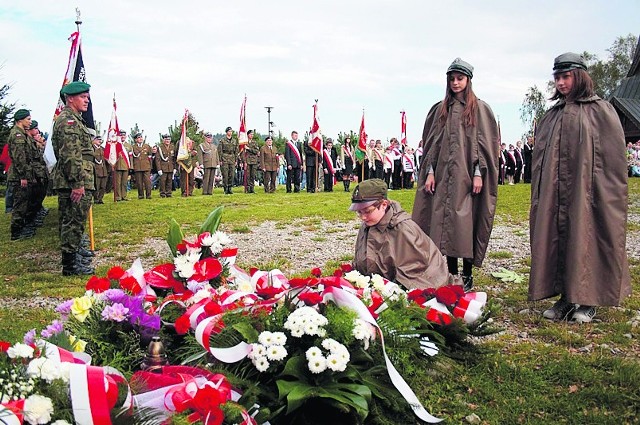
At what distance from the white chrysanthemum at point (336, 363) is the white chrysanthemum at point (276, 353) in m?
0.23

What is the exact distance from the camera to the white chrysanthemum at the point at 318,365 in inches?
121

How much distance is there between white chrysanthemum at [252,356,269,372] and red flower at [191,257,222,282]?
3.91 ft

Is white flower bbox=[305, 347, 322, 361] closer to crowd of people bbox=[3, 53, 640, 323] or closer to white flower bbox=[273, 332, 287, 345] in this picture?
white flower bbox=[273, 332, 287, 345]

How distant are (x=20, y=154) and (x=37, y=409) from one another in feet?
33.4

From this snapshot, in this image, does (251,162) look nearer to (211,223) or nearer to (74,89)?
(74,89)

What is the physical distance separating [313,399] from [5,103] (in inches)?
788

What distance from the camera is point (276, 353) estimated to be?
3.12 meters

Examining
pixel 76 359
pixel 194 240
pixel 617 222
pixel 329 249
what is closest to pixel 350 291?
pixel 194 240

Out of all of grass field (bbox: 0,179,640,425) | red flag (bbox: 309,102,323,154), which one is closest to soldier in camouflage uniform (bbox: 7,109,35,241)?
grass field (bbox: 0,179,640,425)

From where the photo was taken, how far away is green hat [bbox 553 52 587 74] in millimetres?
5176

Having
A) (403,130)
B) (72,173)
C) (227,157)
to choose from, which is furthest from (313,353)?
(403,130)

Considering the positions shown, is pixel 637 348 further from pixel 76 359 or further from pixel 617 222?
pixel 76 359

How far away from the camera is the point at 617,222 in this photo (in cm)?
510

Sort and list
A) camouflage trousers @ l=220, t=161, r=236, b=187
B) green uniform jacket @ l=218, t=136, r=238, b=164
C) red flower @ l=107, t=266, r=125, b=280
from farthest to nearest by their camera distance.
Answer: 1. green uniform jacket @ l=218, t=136, r=238, b=164
2. camouflage trousers @ l=220, t=161, r=236, b=187
3. red flower @ l=107, t=266, r=125, b=280
